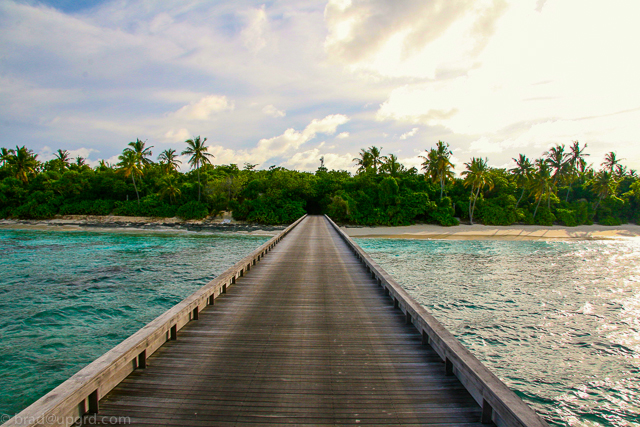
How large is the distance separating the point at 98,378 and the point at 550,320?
1072cm

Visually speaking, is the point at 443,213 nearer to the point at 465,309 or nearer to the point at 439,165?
the point at 439,165

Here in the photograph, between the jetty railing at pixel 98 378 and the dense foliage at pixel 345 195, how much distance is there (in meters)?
30.3

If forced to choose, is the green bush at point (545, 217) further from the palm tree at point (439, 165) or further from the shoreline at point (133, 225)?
the shoreline at point (133, 225)

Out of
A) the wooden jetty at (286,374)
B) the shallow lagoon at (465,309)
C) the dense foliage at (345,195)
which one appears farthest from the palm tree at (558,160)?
the wooden jetty at (286,374)

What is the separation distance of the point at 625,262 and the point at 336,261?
18468mm

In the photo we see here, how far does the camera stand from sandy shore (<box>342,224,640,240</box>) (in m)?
29.4

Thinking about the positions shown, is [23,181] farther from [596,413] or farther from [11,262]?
[596,413]

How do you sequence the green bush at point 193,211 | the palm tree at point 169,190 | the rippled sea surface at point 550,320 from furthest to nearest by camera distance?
1. the palm tree at point 169,190
2. the green bush at point 193,211
3. the rippled sea surface at point 550,320

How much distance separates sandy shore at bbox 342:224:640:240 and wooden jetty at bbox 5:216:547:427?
24.3m

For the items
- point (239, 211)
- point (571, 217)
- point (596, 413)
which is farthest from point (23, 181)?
point (571, 217)

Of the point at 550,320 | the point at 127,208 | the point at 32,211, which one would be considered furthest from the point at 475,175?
the point at 32,211

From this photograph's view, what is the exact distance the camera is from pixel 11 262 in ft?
51.5

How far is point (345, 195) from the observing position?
117 feet

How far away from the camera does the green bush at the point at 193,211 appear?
3681 cm
